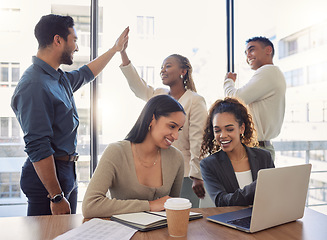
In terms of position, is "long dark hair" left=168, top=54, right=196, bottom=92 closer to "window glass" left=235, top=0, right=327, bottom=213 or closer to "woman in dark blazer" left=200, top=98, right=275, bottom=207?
"woman in dark blazer" left=200, top=98, right=275, bottom=207

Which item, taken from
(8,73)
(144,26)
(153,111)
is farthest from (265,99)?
(8,73)

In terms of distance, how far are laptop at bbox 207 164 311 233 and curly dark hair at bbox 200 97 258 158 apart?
2.40 feet

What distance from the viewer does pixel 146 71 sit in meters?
2.77

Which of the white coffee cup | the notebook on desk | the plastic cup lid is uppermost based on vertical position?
the plastic cup lid

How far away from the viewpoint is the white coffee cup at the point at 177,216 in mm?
994

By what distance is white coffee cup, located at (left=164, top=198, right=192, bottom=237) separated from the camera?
3.26ft

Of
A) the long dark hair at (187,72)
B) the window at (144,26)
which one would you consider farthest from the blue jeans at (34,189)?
the window at (144,26)

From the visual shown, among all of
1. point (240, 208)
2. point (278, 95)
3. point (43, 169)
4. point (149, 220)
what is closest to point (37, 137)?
point (43, 169)

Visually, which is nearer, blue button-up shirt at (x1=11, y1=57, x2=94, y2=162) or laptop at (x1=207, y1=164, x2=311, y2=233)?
laptop at (x1=207, y1=164, x2=311, y2=233)

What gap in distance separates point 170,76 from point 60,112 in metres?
0.89

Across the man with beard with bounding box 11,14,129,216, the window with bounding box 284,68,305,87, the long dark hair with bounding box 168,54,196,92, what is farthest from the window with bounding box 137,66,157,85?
the window with bounding box 284,68,305,87

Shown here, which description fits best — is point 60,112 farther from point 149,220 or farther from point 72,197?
point 149,220

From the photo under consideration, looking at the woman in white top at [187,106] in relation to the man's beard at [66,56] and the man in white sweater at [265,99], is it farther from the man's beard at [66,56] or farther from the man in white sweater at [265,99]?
the man's beard at [66,56]

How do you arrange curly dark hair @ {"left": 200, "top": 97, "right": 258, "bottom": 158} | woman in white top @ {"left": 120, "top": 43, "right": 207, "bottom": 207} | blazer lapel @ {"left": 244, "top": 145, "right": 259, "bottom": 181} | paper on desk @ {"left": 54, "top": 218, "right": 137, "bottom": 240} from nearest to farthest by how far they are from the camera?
paper on desk @ {"left": 54, "top": 218, "right": 137, "bottom": 240} < blazer lapel @ {"left": 244, "top": 145, "right": 259, "bottom": 181} < curly dark hair @ {"left": 200, "top": 97, "right": 258, "bottom": 158} < woman in white top @ {"left": 120, "top": 43, "right": 207, "bottom": 207}
